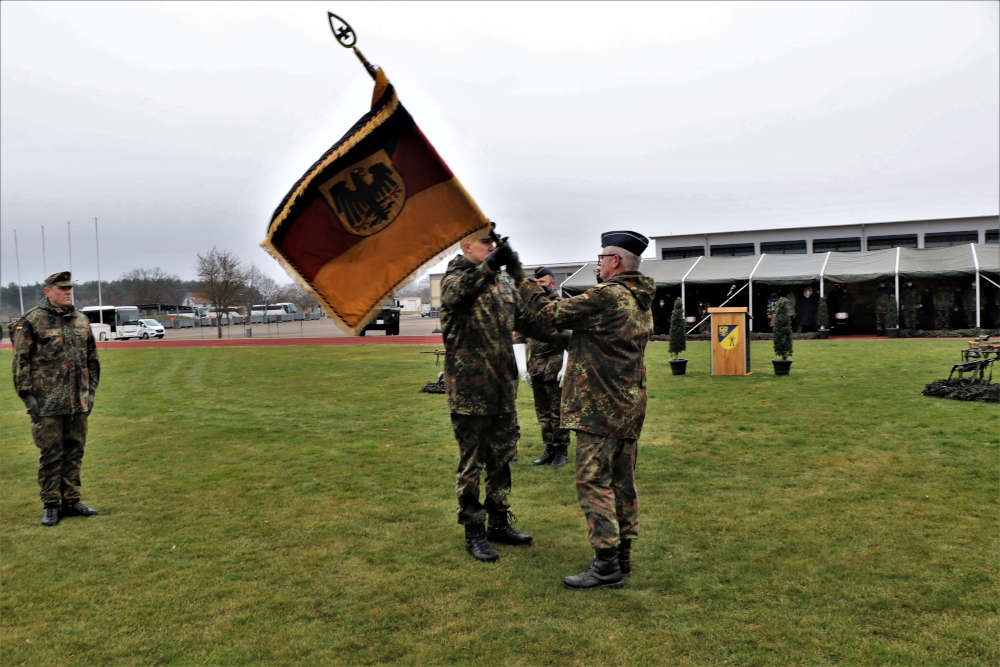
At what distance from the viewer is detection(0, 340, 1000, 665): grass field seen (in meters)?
3.54

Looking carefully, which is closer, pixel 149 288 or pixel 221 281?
pixel 221 281

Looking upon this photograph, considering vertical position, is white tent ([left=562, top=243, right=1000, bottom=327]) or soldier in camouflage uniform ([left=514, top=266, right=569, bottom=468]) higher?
white tent ([left=562, top=243, right=1000, bottom=327])

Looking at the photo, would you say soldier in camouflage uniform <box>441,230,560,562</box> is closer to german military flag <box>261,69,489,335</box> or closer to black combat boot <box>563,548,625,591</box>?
german military flag <box>261,69,489,335</box>

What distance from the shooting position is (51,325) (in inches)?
233

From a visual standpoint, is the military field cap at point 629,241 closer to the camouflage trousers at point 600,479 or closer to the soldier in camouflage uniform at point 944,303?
the camouflage trousers at point 600,479

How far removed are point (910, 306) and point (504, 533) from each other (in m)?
27.2

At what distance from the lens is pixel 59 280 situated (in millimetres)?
5926

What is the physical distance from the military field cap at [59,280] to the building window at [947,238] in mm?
46422

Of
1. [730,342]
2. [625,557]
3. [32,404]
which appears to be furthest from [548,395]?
[730,342]

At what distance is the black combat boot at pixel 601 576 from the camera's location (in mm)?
4164

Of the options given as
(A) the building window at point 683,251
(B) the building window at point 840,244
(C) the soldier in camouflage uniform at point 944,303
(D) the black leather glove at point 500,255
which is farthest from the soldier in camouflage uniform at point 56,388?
(B) the building window at point 840,244

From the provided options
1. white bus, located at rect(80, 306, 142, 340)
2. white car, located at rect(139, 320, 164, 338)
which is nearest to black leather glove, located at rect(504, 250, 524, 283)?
white car, located at rect(139, 320, 164, 338)

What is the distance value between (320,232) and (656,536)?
3205mm

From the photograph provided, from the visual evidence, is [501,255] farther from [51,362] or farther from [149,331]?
[149,331]
